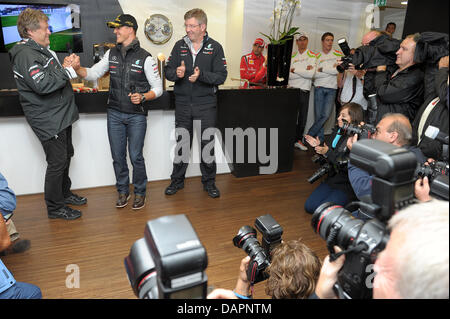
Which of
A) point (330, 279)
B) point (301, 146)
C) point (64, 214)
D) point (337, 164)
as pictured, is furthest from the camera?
point (301, 146)

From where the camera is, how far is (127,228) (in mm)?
2557

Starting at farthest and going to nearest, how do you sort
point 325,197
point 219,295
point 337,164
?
1. point 325,197
2. point 337,164
3. point 219,295

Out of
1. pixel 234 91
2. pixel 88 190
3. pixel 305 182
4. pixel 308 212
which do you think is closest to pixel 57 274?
pixel 88 190

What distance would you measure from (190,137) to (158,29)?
93.5 inches

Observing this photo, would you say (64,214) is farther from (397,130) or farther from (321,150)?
(397,130)

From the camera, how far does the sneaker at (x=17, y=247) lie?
2238 mm

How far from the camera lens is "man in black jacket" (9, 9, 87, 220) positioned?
7.48ft

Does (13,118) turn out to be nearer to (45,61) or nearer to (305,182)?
(45,61)

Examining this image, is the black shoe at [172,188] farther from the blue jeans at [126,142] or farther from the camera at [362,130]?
the camera at [362,130]

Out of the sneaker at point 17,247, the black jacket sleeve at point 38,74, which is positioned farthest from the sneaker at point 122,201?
the black jacket sleeve at point 38,74

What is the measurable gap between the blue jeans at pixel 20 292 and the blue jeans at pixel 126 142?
1591 millimetres

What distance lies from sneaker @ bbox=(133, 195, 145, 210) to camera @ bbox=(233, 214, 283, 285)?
1564 mm

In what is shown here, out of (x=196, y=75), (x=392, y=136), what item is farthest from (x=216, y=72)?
(x=392, y=136)
